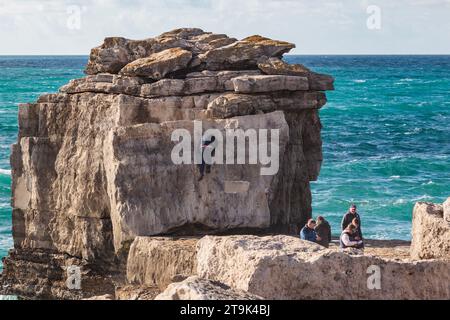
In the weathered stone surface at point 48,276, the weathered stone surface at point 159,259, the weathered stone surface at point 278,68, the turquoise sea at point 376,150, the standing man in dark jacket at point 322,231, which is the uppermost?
the weathered stone surface at point 278,68

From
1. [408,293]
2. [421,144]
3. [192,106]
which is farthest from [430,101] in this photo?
[408,293]

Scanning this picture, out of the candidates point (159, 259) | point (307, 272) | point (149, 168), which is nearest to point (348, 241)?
point (159, 259)

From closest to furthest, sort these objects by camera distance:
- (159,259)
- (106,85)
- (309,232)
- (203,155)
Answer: (309,232) → (159,259) → (203,155) → (106,85)

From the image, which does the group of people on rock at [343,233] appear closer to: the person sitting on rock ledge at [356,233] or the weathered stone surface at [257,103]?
the person sitting on rock ledge at [356,233]

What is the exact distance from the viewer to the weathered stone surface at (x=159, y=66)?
20734 mm

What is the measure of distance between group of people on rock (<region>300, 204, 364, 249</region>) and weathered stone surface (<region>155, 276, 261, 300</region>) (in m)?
7.67

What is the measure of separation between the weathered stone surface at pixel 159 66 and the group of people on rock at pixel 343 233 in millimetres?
4813

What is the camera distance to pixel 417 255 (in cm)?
1614

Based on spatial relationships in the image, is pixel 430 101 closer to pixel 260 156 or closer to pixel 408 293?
pixel 260 156

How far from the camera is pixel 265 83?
2031 centimetres

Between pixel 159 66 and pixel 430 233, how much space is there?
769 centimetres

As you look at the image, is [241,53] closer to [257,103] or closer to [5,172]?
[257,103]

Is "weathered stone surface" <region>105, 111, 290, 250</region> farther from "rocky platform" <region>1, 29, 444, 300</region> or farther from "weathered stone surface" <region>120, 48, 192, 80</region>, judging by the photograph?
"weathered stone surface" <region>120, 48, 192, 80</region>

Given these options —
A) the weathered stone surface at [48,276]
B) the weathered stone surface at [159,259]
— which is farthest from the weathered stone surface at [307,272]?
the weathered stone surface at [48,276]
